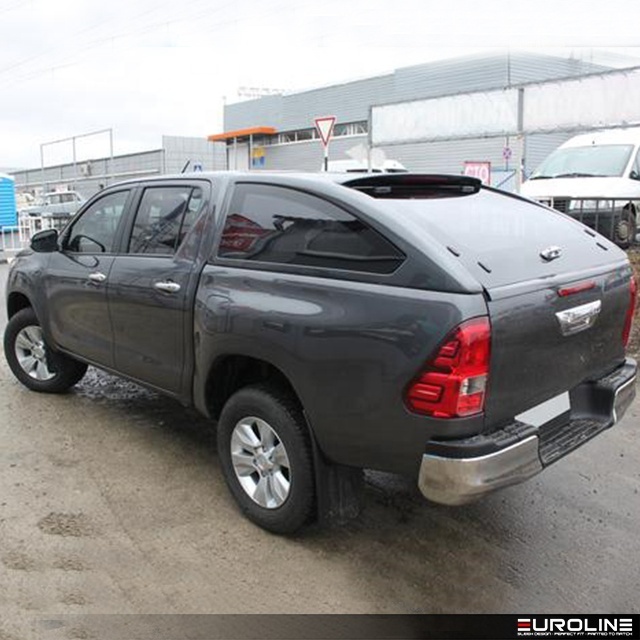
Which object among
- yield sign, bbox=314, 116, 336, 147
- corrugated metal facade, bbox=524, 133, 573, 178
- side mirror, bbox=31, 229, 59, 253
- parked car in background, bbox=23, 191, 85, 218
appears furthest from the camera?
parked car in background, bbox=23, 191, 85, 218

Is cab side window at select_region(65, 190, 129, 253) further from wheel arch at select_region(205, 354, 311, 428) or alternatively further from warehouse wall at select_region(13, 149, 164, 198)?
warehouse wall at select_region(13, 149, 164, 198)

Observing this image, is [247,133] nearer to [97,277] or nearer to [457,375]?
[97,277]

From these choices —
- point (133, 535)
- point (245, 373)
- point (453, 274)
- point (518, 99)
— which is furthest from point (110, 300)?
point (518, 99)

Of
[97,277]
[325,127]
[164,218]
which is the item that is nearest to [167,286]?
[164,218]

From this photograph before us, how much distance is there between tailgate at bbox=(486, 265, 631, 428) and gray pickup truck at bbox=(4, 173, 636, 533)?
1 centimetres

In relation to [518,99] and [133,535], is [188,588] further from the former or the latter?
[518,99]

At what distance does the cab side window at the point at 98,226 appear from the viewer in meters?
4.54

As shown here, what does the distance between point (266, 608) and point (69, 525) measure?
1.22m

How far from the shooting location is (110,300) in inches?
170

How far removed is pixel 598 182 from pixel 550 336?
30.6 ft

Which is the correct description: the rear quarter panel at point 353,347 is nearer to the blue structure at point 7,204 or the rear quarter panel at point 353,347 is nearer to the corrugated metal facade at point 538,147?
the blue structure at point 7,204

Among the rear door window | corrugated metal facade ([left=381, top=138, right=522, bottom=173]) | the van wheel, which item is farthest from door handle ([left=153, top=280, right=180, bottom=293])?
corrugated metal facade ([left=381, top=138, right=522, bottom=173])

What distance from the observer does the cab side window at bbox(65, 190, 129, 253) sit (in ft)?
14.9

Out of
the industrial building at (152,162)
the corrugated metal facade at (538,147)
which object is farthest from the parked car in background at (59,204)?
the corrugated metal facade at (538,147)
